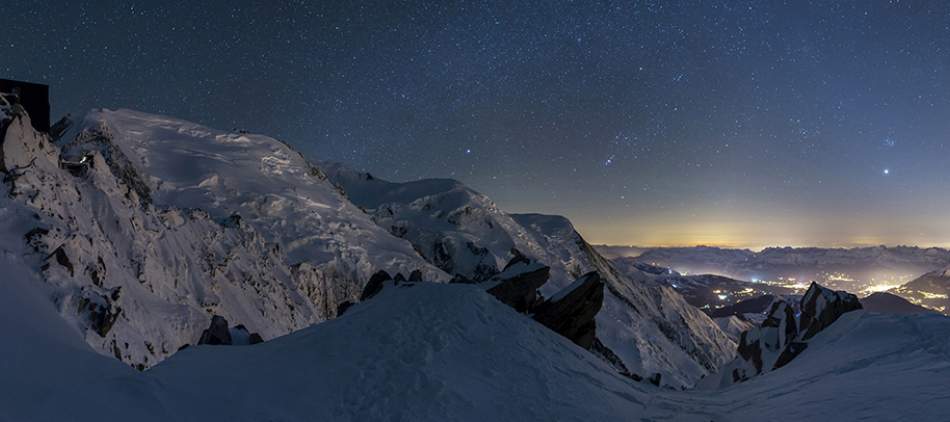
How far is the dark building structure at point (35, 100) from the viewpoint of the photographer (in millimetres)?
36594

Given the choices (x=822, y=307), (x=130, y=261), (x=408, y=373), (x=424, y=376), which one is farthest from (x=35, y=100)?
(x=822, y=307)

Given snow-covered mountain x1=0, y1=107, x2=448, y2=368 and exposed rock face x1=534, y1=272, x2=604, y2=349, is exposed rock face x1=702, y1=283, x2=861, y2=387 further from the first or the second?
snow-covered mountain x1=0, y1=107, x2=448, y2=368

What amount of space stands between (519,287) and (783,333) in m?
25.3

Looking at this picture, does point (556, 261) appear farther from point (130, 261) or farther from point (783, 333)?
point (130, 261)

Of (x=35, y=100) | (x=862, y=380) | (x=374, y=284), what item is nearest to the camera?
(x=862, y=380)

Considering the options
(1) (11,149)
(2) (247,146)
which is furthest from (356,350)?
(2) (247,146)

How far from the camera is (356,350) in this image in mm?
14672

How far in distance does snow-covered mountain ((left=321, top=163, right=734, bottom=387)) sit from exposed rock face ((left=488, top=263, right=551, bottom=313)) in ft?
321

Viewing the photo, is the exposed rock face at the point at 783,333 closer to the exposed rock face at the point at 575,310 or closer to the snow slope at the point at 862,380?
the snow slope at the point at 862,380

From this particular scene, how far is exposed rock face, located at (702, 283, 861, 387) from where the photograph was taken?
97.2ft

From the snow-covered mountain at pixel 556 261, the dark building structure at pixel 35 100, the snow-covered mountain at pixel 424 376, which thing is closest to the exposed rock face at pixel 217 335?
the snow-covered mountain at pixel 424 376

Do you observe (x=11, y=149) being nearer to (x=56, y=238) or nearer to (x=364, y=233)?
(x=56, y=238)

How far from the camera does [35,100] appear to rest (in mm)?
37562

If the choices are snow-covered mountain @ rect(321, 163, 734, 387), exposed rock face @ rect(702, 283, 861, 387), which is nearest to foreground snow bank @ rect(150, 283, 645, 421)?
exposed rock face @ rect(702, 283, 861, 387)
